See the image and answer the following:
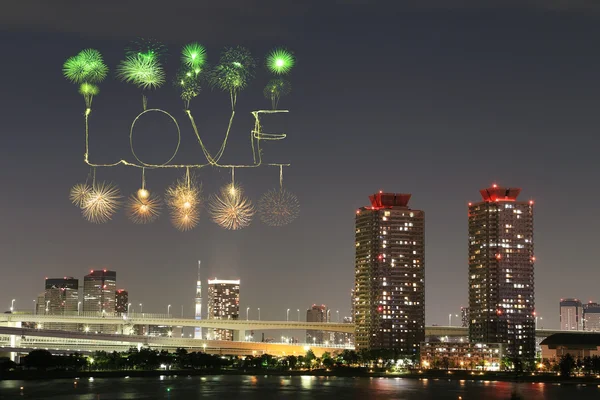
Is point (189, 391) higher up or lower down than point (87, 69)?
lower down

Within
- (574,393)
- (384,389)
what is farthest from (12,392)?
(574,393)

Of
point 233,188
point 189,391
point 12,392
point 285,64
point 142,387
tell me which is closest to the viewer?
point 285,64

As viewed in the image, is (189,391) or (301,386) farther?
(301,386)

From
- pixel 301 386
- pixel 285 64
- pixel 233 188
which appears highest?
pixel 285 64

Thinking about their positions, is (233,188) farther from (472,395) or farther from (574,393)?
(574,393)

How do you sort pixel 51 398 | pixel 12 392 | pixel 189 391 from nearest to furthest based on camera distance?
pixel 51 398 → pixel 12 392 → pixel 189 391

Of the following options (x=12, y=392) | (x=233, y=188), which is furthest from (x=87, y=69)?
(x=12, y=392)

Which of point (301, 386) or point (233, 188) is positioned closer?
point (233, 188)

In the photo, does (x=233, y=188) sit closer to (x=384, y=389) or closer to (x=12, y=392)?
(x=12, y=392)

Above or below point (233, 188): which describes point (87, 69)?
above
